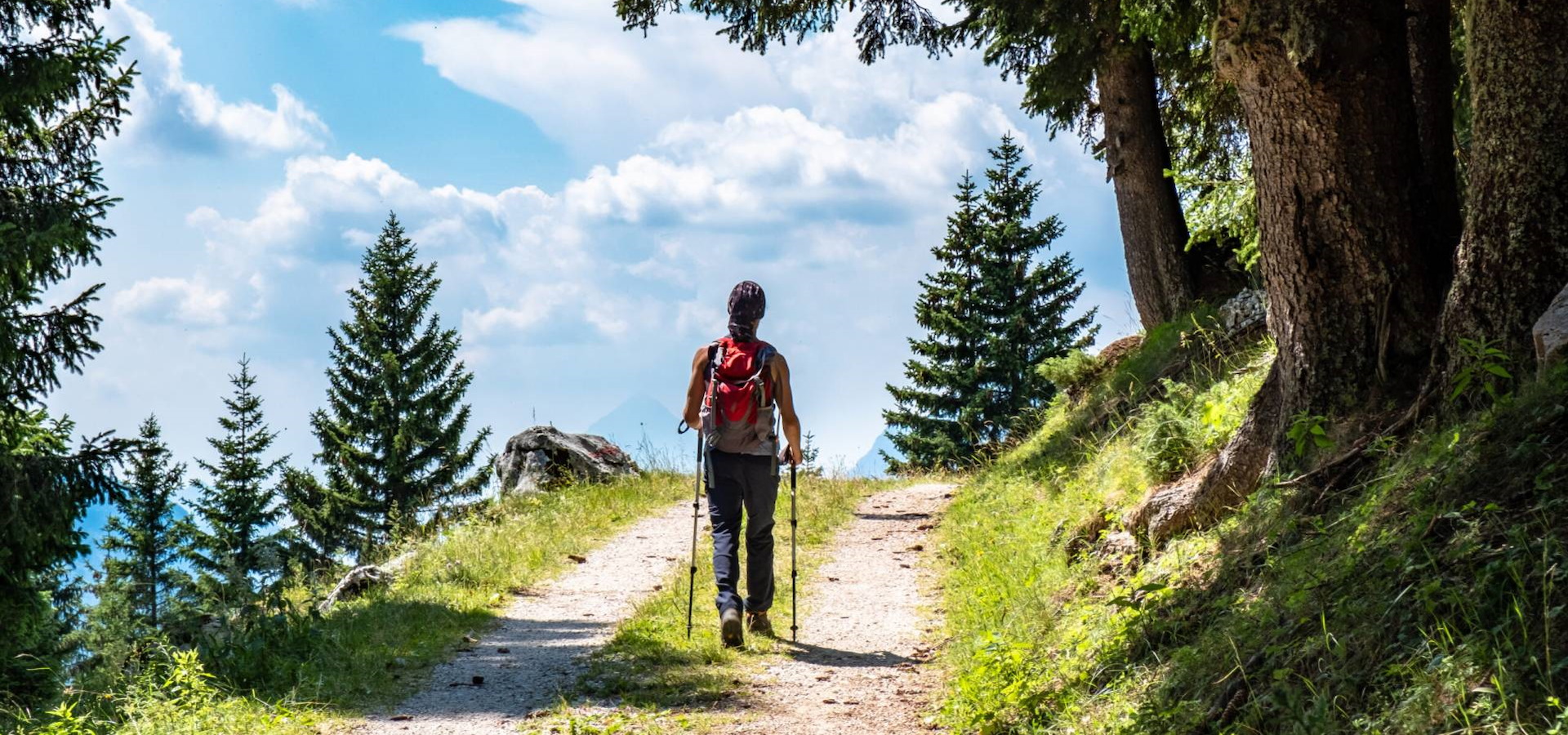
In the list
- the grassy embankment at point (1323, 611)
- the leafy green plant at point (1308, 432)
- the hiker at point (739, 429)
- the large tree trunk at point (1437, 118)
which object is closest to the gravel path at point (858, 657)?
the grassy embankment at point (1323, 611)

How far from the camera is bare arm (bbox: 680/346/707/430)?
7879mm

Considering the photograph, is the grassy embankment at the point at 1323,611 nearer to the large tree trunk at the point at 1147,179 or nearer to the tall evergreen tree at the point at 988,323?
the large tree trunk at the point at 1147,179

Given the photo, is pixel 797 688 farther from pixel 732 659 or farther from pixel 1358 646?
pixel 1358 646

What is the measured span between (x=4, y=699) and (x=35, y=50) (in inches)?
279

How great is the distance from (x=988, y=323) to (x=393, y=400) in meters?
17.9

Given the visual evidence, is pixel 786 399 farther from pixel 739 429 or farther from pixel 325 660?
pixel 325 660

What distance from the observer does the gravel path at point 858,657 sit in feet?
20.7

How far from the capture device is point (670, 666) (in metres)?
7.26

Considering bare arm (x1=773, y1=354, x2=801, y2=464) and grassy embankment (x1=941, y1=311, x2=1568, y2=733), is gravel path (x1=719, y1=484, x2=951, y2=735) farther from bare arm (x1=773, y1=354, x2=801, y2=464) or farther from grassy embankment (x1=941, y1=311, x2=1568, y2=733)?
bare arm (x1=773, y1=354, x2=801, y2=464)

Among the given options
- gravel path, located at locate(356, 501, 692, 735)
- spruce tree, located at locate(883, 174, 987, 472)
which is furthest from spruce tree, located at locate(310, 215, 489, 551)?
gravel path, located at locate(356, 501, 692, 735)

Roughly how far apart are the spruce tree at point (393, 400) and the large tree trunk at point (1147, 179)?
22639mm

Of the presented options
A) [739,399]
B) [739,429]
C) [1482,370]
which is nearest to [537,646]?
[739,429]

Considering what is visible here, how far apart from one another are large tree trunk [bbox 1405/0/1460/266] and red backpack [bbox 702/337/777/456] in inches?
162

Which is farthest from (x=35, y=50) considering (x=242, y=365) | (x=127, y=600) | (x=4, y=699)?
(x=242, y=365)
